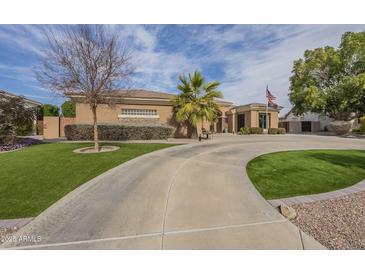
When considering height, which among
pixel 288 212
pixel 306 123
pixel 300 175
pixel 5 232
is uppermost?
pixel 306 123

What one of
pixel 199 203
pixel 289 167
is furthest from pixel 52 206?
pixel 289 167

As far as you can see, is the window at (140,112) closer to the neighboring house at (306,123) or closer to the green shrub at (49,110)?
the green shrub at (49,110)

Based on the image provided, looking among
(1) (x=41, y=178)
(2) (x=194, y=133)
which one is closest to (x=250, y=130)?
(2) (x=194, y=133)

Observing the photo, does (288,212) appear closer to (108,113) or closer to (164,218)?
(164,218)

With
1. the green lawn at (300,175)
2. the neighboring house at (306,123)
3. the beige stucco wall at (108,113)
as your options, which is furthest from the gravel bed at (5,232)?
the neighboring house at (306,123)

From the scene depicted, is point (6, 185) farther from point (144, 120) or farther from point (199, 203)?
point (144, 120)

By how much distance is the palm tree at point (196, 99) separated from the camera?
14594 millimetres

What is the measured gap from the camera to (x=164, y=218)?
3.25 meters

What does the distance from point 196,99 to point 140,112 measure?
6.00 meters

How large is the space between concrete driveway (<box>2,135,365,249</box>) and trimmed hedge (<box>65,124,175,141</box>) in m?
9.61

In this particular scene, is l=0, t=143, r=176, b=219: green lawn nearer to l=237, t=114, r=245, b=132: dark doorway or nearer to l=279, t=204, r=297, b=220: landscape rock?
l=279, t=204, r=297, b=220: landscape rock

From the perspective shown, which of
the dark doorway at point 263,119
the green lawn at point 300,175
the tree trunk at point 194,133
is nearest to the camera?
the green lawn at point 300,175

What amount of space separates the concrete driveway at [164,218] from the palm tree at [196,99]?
9.84m

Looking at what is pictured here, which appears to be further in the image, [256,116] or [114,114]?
[256,116]
